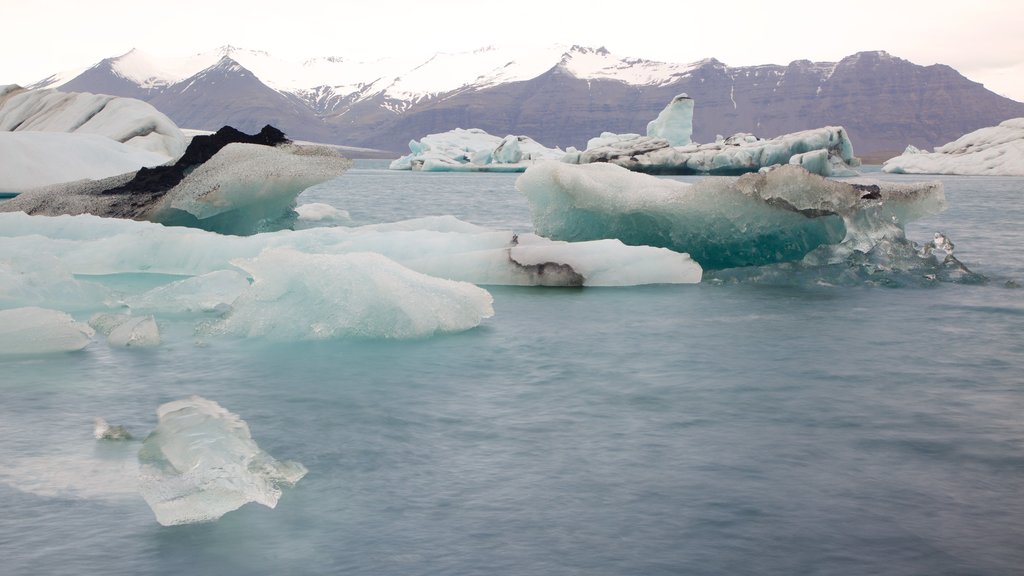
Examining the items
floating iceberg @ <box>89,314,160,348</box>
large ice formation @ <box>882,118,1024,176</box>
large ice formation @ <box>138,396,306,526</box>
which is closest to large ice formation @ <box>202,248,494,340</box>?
floating iceberg @ <box>89,314,160,348</box>

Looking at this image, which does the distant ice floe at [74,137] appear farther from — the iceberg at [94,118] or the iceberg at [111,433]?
the iceberg at [111,433]

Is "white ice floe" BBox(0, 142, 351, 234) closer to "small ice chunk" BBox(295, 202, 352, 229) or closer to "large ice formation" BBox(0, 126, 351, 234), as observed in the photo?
"large ice formation" BBox(0, 126, 351, 234)

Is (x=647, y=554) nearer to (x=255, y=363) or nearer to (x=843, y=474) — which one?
(x=843, y=474)

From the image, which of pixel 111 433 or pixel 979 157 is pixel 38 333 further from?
pixel 979 157

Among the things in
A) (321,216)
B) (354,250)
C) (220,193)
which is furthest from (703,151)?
(354,250)

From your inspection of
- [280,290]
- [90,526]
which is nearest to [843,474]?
[90,526]

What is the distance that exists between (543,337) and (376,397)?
2.03 metres

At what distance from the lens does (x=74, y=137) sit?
66.5ft

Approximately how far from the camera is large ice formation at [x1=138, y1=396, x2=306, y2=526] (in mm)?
3367

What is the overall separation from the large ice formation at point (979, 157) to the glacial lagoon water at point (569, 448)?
4969cm

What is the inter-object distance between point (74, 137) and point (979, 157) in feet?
162

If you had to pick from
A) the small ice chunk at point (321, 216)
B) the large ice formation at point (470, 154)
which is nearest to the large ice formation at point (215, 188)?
the small ice chunk at point (321, 216)

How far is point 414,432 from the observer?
453 cm

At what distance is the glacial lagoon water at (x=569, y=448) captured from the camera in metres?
3.16
